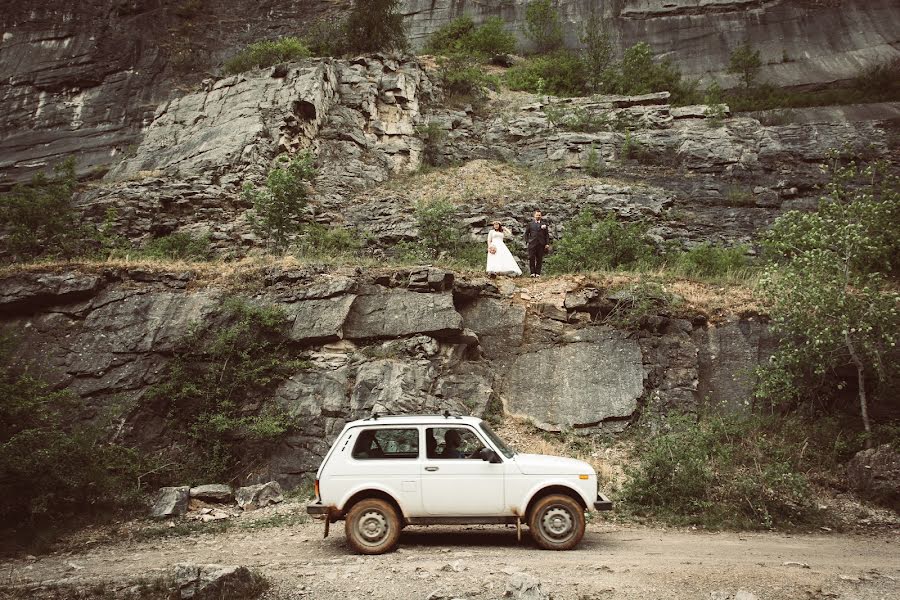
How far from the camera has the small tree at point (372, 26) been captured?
32312mm

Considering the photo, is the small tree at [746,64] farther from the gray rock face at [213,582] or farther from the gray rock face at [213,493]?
the gray rock face at [213,582]

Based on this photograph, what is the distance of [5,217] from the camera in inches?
732

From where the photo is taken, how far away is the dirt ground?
6.66 meters

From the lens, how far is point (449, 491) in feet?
26.3

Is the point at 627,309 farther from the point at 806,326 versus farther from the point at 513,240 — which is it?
the point at 513,240

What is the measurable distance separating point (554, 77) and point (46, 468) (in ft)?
111

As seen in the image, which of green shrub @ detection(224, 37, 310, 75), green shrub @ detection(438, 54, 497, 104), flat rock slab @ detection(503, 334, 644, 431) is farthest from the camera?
green shrub @ detection(438, 54, 497, 104)

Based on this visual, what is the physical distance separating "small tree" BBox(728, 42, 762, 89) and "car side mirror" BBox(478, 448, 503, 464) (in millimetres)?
37679

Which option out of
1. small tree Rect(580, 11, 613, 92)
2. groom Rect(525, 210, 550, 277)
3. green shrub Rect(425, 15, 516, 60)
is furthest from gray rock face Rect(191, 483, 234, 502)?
green shrub Rect(425, 15, 516, 60)

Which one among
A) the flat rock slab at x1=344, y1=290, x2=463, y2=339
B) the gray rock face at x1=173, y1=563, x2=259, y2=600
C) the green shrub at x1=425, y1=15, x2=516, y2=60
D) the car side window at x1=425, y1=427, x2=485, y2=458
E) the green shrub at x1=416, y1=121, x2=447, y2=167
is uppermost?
the green shrub at x1=425, y1=15, x2=516, y2=60

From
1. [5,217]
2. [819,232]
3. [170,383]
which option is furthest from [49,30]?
[819,232]

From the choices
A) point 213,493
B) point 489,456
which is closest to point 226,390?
point 213,493

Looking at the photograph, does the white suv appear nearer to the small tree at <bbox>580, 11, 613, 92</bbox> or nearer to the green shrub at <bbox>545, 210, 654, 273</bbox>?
the green shrub at <bbox>545, 210, 654, 273</bbox>

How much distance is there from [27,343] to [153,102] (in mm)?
25062
